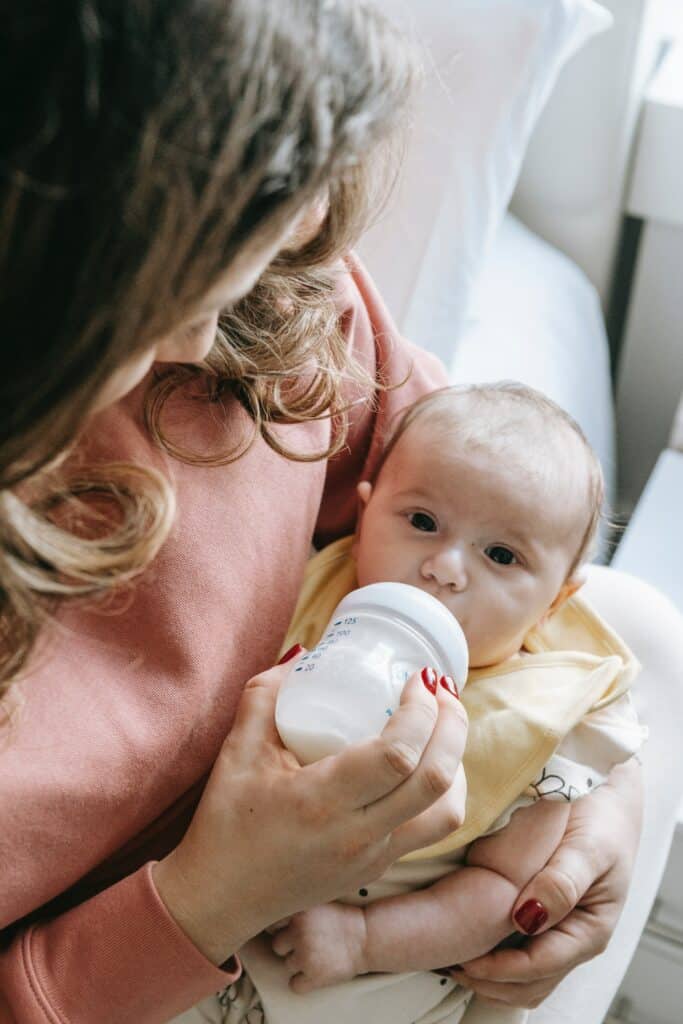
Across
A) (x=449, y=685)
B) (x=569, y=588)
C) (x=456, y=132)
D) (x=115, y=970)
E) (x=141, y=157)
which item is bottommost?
(x=115, y=970)

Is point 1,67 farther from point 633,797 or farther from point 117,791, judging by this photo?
point 633,797

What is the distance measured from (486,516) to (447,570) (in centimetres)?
7

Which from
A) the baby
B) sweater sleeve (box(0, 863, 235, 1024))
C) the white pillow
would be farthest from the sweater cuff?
the white pillow

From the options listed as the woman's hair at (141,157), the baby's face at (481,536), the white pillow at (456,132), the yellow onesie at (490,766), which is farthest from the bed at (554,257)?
the woman's hair at (141,157)

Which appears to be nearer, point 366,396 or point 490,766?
point 490,766

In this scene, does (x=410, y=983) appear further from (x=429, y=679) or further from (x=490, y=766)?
(x=429, y=679)

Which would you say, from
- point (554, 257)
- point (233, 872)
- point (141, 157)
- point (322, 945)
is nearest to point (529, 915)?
point (322, 945)

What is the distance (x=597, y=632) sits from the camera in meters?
1.02

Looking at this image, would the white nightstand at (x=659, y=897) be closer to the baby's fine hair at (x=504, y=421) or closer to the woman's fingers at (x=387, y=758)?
the baby's fine hair at (x=504, y=421)

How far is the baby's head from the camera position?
35.5 inches

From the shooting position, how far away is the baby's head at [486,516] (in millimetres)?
902

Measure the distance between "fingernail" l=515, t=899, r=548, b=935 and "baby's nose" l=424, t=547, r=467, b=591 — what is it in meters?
0.25

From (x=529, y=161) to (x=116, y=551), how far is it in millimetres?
1310

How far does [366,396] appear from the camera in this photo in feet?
3.27
